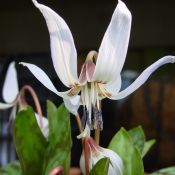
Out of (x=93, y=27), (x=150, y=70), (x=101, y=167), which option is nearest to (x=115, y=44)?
(x=150, y=70)

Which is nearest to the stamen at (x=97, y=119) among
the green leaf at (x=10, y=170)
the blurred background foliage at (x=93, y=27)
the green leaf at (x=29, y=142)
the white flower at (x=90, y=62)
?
the white flower at (x=90, y=62)

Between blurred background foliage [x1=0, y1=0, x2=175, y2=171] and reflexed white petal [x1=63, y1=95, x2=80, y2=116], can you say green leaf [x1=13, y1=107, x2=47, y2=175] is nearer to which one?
reflexed white petal [x1=63, y1=95, x2=80, y2=116]

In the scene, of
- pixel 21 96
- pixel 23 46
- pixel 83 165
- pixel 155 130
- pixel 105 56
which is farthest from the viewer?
pixel 23 46

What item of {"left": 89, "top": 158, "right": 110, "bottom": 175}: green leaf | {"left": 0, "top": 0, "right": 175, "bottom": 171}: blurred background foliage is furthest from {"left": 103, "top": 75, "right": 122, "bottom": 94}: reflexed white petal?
{"left": 0, "top": 0, "right": 175, "bottom": 171}: blurred background foliage

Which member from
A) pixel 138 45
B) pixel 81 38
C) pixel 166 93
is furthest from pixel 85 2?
pixel 166 93

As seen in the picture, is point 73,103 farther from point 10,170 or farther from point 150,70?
point 10,170

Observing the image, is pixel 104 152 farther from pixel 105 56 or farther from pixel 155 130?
pixel 155 130
